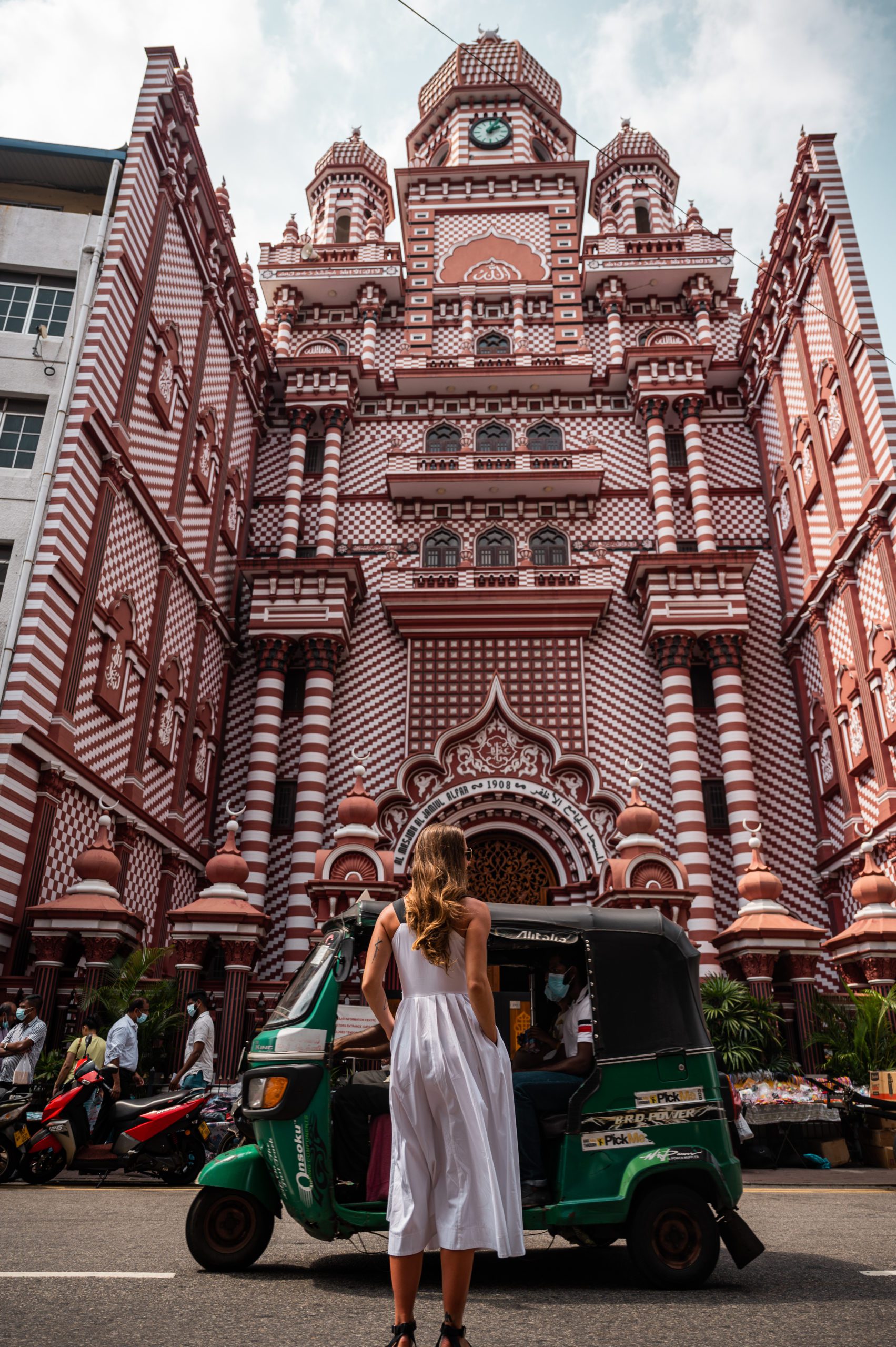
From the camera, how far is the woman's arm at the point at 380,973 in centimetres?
392

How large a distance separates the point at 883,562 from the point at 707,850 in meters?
6.69

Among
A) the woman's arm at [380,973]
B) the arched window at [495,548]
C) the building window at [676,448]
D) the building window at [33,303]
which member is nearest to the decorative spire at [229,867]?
the building window at [33,303]

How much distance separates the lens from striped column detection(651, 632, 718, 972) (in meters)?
18.6

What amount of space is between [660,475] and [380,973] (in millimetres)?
21293

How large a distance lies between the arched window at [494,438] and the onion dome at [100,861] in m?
14.5

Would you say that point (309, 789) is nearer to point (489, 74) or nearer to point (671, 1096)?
point (671, 1096)

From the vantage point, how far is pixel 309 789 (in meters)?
20.8

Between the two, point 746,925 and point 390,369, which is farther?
point 390,369

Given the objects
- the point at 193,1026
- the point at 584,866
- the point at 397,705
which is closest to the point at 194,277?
the point at 397,705

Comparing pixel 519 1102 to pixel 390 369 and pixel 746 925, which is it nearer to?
pixel 746 925

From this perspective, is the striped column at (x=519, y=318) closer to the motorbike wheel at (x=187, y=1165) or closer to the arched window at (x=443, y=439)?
A: the arched window at (x=443, y=439)

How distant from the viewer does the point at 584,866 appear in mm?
19500

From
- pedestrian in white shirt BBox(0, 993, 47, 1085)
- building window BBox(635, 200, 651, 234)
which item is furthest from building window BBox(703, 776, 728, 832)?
building window BBox(635, 200, 651, 234)

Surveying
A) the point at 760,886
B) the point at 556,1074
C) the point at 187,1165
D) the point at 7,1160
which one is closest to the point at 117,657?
the point at 7,1160
